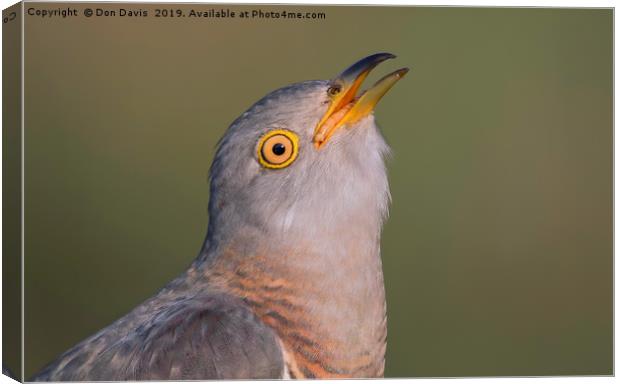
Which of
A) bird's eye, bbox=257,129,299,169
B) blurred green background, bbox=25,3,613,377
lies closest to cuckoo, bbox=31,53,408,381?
bird's eye, bbox=257,129,299,169

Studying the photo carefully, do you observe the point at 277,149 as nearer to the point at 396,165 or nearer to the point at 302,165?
the point at 302,165

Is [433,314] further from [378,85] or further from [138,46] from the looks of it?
[138,46]

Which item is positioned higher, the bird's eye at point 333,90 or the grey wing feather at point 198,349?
the bird's eye at point 333,90

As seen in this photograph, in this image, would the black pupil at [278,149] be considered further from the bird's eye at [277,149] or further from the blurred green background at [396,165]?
the blurred green background at [396,165]

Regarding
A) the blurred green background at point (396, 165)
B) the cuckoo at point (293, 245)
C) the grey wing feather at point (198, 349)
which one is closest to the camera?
the grey wing feather at point (198, 349)

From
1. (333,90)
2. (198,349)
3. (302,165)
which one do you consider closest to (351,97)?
(333,90)

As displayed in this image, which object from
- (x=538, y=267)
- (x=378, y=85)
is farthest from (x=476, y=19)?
(x=538, y=267)

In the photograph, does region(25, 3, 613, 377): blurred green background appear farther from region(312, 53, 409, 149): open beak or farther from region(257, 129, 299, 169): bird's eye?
region(257, 129, 299, 169): bird's eye

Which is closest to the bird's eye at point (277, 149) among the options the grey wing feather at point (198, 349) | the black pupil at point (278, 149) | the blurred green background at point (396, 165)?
the black pupil at point (278, 149)
